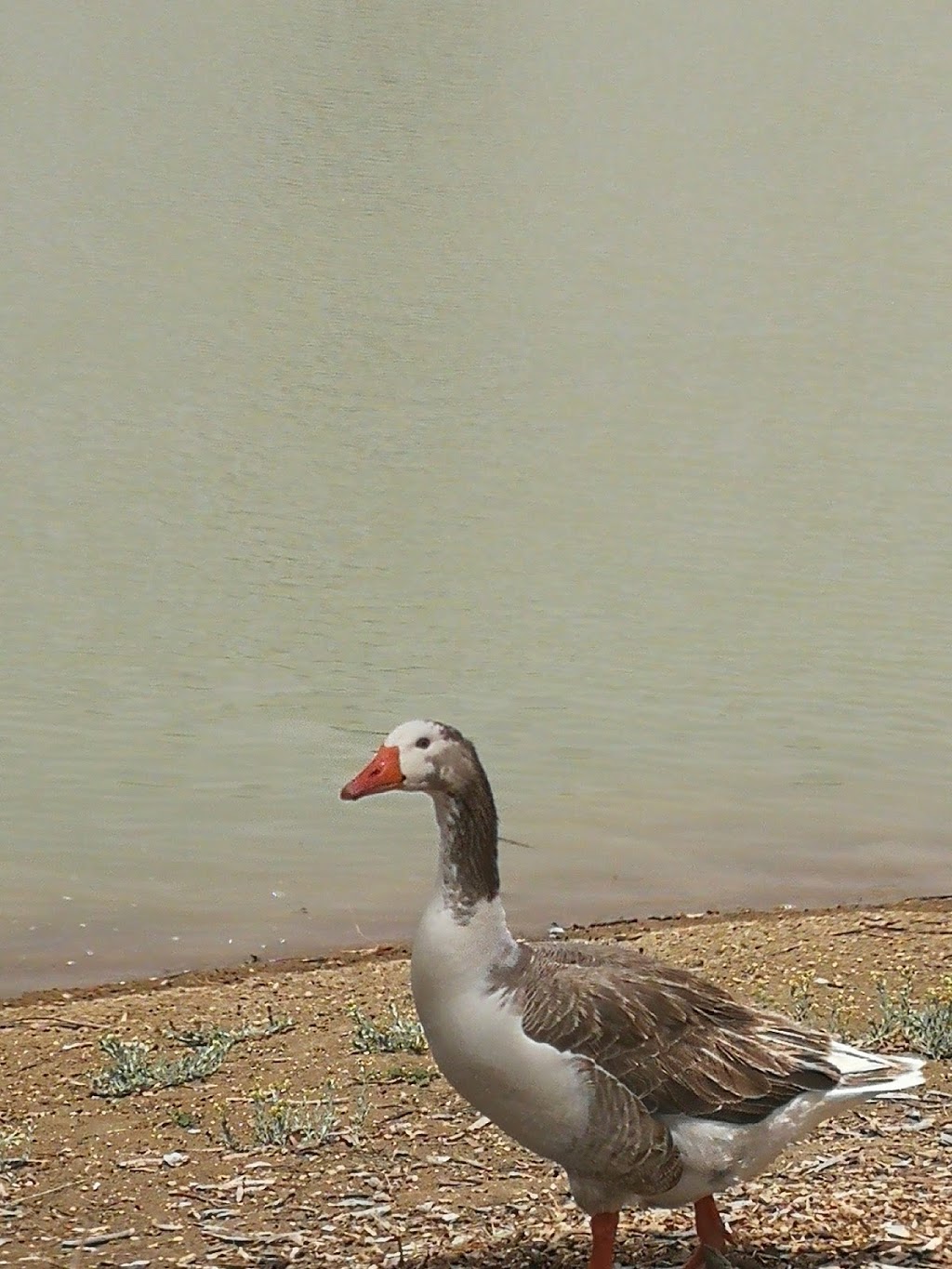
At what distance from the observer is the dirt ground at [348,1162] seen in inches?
274

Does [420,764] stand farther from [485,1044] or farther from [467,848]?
[485,1044]

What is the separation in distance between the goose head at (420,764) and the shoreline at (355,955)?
4.68 m

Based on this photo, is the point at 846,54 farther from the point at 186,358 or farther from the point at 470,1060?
the point at 470,1060

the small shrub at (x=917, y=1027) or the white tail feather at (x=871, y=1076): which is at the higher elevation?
the white tail feather at (x=871, y=1076)

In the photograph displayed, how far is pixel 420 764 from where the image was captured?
20.5ft

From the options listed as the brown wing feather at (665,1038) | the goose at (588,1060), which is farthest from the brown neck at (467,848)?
the brown wing feather at (665,1038)

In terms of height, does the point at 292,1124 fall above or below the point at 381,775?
below

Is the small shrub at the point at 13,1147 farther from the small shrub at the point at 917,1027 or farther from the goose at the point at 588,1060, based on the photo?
the small shrub at the point at 917,1027

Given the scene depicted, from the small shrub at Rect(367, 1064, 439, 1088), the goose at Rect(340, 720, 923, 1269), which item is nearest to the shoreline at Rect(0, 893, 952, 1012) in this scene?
the small shrub at Rect(367, 1064, 439, 1088)

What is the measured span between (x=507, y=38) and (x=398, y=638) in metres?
60.4

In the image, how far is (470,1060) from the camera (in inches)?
242


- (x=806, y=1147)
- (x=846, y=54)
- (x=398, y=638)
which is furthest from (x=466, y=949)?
(x=846, y=54)

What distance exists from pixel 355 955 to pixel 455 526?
391 inches

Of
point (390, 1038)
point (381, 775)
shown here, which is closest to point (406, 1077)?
point (390, 1038)
